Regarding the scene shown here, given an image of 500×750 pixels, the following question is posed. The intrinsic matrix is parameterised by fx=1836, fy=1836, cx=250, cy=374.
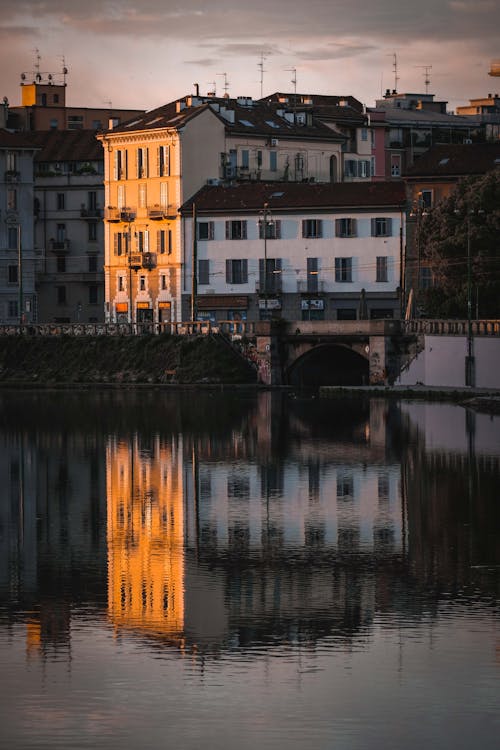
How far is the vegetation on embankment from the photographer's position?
110m

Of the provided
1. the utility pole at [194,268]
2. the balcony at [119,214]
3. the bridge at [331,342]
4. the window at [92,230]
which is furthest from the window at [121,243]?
the window at [92,230]

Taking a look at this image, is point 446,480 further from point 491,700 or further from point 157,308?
point 157,308

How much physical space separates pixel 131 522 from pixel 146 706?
1966 centimetres

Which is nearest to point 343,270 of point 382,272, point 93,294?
point 382,272

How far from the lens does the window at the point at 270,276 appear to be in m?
122

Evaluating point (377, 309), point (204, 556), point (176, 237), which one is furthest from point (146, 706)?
point (176, 237)

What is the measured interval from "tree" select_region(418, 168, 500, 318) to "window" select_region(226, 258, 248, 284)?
1897cm

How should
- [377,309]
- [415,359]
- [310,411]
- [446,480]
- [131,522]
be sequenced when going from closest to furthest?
[131,522] < [446,480] < [310,411] < [415,359] < [377,309]

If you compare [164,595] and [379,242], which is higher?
[379,242]

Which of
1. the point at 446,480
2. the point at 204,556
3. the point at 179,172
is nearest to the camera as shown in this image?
the point at 204,556

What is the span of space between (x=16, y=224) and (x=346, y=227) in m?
31.0

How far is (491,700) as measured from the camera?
28.4 m

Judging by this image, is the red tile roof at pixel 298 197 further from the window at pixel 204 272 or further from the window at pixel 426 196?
the window at pixel 204 272

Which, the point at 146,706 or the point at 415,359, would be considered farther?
the point at 415,359
